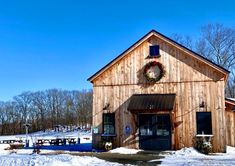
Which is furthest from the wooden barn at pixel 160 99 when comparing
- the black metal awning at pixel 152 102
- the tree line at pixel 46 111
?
the tree line at pixel 46 111

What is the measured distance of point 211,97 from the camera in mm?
20078

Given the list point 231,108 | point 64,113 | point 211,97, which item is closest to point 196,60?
point 211,97

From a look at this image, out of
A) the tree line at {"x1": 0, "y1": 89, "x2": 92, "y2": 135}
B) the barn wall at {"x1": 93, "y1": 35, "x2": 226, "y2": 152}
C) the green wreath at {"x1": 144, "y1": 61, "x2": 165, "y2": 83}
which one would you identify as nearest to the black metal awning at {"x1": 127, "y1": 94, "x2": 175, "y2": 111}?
the barn wall at {"x1": 93, "y1": 35, "x2": 226, "y2": 152}

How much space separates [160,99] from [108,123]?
370 centimetres

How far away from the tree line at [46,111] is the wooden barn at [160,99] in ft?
213

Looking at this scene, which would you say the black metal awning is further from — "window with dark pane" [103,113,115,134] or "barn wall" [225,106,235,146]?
"barn wall" [225,106,235,146]

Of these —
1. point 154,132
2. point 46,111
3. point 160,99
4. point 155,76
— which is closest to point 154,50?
point 155,76

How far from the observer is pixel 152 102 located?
2014 cm

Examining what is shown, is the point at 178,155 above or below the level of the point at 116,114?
below

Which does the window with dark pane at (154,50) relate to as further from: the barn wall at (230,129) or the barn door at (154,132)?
the barn wall at (230,129)

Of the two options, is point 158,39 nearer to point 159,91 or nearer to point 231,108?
point 159,91

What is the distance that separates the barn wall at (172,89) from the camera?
65.8ft

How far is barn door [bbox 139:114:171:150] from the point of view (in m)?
20.5

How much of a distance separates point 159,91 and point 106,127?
395 cm
